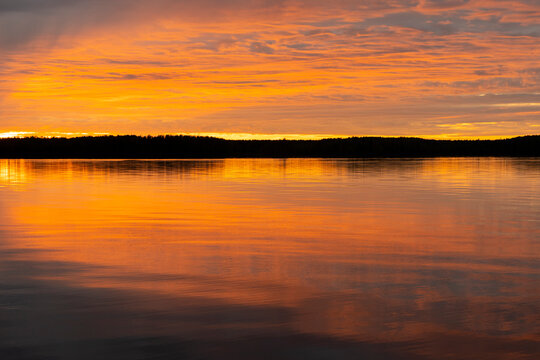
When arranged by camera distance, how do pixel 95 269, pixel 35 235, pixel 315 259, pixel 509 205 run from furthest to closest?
pixel 509 205, pixel 35 235, pixel 315 259, pixel 95 269

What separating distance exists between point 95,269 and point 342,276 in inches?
199

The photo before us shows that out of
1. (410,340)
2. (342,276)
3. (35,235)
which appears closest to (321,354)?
(410,340)

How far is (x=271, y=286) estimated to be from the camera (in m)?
11.7

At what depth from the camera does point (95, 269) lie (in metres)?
13.5

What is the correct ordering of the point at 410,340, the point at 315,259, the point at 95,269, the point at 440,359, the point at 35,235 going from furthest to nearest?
the point at 35,235, the point at 315,259, the point at 95,269, the point at 410,340, the point at 440,359

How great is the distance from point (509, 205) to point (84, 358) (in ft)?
Answer: 76.5

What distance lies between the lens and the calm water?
8523 mm

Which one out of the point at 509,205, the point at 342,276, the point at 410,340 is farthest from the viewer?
the point at 509,205

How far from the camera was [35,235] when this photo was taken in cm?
1906

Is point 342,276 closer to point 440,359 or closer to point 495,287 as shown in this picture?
point 495,287

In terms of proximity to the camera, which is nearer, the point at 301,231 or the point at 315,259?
the point at 315,259

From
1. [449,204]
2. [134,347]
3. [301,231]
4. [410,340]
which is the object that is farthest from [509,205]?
[134,347]

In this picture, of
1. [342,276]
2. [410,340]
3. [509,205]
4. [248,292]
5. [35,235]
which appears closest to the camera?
[410,340]

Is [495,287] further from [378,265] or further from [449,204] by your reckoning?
[449,204]
